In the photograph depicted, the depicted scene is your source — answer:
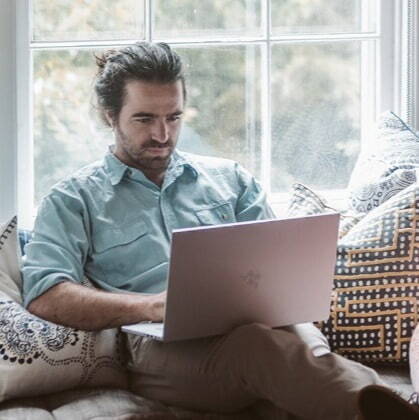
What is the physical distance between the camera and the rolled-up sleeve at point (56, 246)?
7.77 feet

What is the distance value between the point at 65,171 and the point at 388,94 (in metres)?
0.99

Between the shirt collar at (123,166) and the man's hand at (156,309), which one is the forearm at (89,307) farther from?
the shirt collar at (123,166)

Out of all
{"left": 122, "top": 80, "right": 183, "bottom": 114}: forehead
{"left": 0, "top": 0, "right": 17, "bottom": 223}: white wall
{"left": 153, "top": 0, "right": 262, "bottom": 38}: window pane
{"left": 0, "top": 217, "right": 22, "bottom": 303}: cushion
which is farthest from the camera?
{"left": 153, "top": 0, "right": 262, "bottom": 38}: window pane

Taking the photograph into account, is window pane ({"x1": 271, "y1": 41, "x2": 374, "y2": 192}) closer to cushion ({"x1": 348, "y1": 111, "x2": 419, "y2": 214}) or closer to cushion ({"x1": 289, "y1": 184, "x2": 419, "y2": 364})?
cushion ({"x1": 348, "y1": 111, "x2": 419, "y2": 214})

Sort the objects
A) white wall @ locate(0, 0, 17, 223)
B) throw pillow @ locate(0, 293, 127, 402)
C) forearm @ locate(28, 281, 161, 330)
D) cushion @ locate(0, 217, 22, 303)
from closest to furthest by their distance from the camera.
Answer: throw pillow @ locate(0, 293, 127, 402) < forearm @ locate(28, 281, 161, 330) < cushion @ locate(0, 217, 22, 303) < white wall @ locate(0, 0, 17, 223)

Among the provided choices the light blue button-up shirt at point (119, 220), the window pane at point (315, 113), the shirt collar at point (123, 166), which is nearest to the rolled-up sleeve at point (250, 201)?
the light blue button-up shirt at point (119, 220)

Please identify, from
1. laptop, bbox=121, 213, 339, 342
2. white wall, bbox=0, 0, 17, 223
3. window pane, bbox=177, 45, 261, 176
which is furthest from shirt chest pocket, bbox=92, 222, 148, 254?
window pane, bbox=177, 45, 261, 176

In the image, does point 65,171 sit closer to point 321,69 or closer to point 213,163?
point 213,163

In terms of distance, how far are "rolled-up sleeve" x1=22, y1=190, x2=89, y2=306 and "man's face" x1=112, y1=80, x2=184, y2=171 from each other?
21cm

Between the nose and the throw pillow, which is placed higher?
the nose

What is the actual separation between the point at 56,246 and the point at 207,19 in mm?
927

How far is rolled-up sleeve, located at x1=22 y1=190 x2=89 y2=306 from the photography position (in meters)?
2.37

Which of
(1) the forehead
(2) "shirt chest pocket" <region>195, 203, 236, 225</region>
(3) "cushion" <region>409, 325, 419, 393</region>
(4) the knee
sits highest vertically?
(1) the forehead

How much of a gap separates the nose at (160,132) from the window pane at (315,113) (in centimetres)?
58
